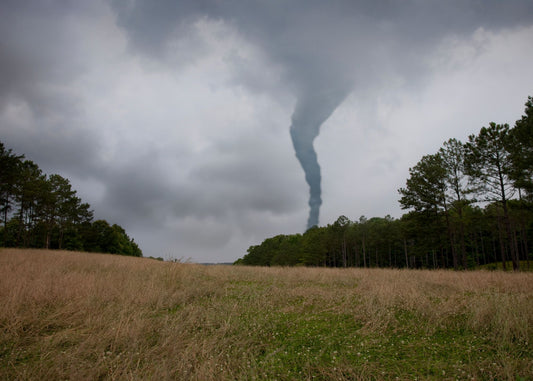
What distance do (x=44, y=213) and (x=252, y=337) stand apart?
1876 inches

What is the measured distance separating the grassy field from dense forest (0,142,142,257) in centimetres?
2456

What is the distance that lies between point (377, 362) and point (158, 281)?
7.69 meters

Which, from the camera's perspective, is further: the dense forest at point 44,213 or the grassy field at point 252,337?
the dense forest at point 44,213

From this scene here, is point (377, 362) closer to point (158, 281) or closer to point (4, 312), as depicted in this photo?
point (4, 312)

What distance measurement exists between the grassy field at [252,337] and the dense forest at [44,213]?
24.6 metres

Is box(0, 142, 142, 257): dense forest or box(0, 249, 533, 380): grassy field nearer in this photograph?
box(0, 249, 533, 380): grassy field

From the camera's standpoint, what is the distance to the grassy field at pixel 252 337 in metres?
3.43

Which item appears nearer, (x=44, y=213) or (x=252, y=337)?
(x=252, y=337)

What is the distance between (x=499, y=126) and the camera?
1983 cm

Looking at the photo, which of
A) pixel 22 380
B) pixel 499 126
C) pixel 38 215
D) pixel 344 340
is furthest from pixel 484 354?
pixel 38 215

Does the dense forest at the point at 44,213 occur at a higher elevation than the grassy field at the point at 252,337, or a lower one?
higher

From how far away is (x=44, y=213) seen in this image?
38.1m

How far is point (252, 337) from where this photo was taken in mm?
4547

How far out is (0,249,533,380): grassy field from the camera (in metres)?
3.43
